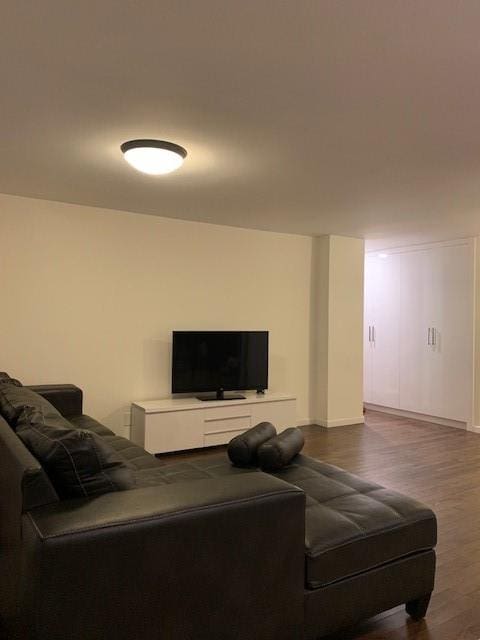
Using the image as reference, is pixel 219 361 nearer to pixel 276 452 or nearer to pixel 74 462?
pixel 276 452

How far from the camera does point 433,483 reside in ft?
12.6

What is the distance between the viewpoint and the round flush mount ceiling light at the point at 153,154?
2.80 m

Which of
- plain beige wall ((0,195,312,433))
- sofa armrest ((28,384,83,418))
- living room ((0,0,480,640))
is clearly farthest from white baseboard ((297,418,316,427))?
sofa armrest ((28,384,83,418))

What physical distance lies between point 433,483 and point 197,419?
7.10ft

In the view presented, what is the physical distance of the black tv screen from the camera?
15.9ft

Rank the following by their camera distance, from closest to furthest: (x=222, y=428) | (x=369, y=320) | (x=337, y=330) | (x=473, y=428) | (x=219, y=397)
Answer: (x=222, y=428) → (x=219, y=397) → (x=473, y=428) → (x=337, y=330) → (x=369, y=320)

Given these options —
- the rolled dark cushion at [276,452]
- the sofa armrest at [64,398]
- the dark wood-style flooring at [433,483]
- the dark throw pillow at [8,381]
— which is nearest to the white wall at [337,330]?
the dark wood-style flooring at [433,483]

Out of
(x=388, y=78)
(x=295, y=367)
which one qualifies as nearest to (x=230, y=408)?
(x=295, y=367)

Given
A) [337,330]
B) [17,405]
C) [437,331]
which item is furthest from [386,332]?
[17,405]

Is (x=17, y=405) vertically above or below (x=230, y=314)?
below

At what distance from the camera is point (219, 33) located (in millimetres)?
1739

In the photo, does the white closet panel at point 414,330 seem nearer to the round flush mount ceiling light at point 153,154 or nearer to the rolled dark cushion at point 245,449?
the rolled dark cushion at point 245,449

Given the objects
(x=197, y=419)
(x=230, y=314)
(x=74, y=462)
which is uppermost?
(x=230, y=314)

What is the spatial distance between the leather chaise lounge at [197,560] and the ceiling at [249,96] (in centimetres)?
156
